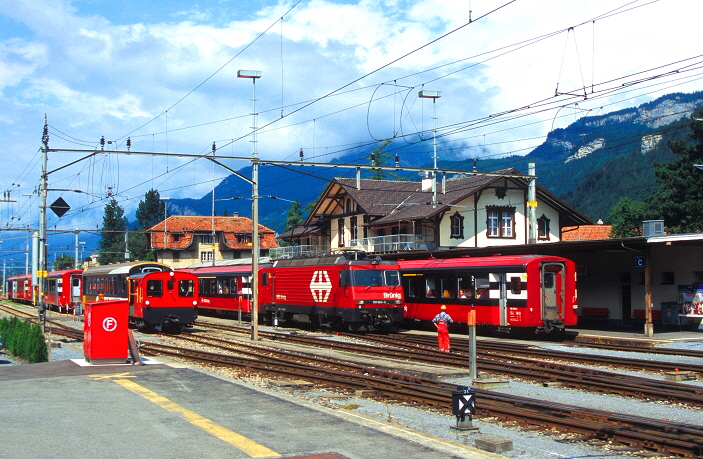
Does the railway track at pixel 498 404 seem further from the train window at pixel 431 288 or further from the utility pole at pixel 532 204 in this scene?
the utility pole at pixel 532 204

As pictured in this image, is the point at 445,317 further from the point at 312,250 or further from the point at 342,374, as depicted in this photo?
the point at 312,250

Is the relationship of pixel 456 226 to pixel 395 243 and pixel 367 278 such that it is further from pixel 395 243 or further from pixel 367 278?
pixel 367 278

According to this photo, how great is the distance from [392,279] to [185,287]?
8.52 m

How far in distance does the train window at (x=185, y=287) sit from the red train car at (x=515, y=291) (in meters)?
10.2

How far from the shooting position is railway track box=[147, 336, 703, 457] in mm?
9555

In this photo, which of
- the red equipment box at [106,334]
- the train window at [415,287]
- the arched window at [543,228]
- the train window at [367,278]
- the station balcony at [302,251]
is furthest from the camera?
the station balcony at [302,251]

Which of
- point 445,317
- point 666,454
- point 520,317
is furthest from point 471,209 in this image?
point 666,454

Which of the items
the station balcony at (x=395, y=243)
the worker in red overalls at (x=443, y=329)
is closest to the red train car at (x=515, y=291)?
the worker in red overalls at (x=443, y=329)

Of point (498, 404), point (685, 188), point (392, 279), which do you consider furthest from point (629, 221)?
point (498, 404)

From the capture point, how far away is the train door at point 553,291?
2620 cm

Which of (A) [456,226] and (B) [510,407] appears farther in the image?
(A) [456,226]

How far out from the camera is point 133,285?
31.5 meters

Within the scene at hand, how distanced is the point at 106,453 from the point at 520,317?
1973cm

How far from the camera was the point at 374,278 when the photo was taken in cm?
2895
